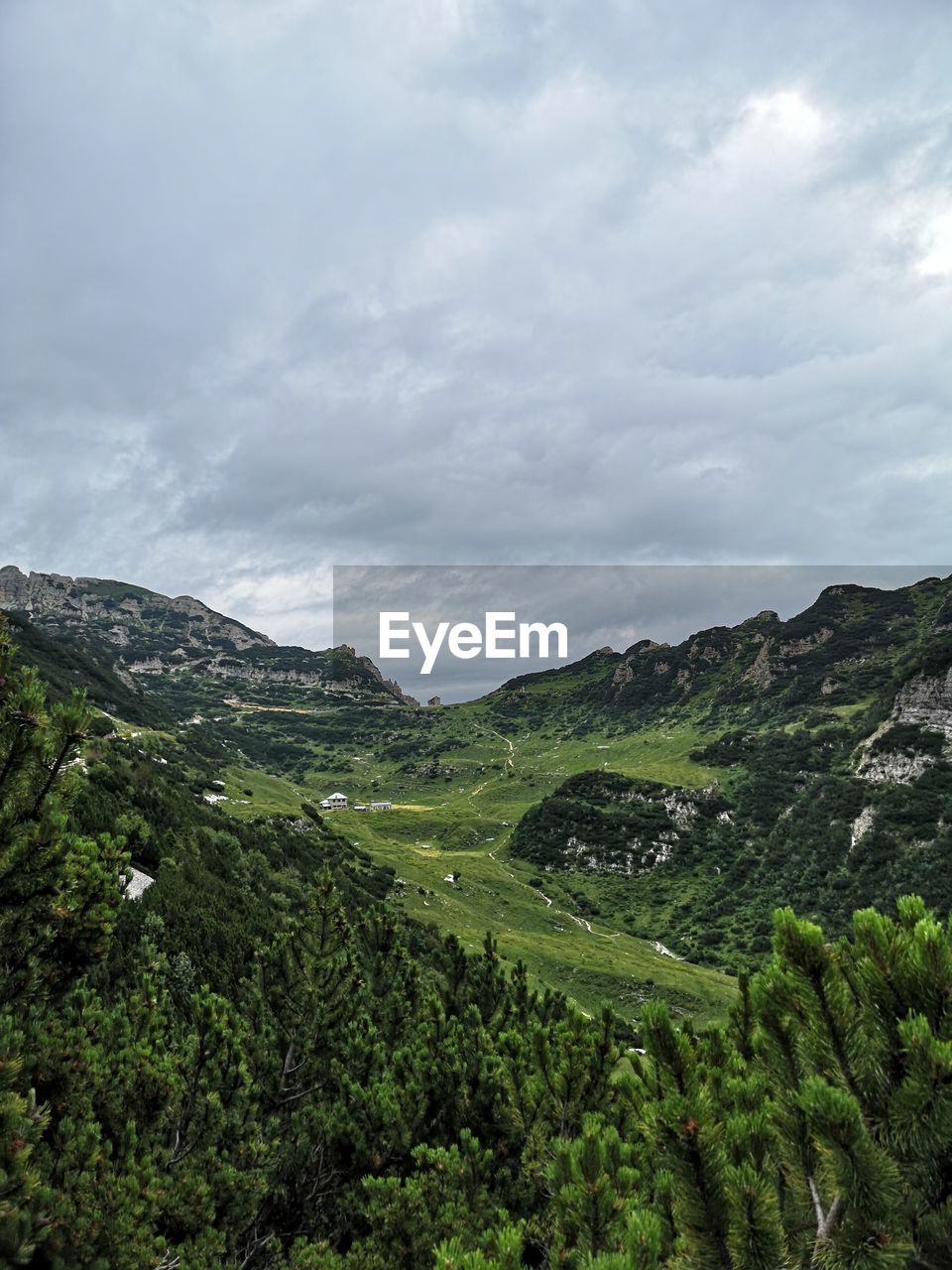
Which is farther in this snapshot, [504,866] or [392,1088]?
[504,866]

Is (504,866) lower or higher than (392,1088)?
lower

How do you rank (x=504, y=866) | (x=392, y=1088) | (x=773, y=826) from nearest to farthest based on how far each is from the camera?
(x=392, y=1088), (x=504, y=866), (x=773, y=826)

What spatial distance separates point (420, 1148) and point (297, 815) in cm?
6244

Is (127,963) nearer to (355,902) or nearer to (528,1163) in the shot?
(528,1163)

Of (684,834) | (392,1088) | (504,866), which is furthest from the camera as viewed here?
(684,834)

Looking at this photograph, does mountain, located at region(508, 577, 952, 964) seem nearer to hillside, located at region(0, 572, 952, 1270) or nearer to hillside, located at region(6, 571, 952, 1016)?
hillside, located at region(6, 571, 952, 1016)

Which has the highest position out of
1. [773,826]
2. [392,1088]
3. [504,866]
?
[392,1088]

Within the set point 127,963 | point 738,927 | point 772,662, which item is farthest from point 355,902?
point 772,662

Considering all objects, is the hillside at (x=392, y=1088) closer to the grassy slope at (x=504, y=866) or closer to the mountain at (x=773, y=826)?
the grassy slope at (x=504, y=866)

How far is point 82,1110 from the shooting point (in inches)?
239

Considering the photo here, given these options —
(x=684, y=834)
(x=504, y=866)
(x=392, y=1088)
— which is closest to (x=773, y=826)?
(x=684, y=834)

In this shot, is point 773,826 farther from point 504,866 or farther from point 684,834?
point 504,866

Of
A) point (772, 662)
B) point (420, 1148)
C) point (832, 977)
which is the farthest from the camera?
point (772, 662)

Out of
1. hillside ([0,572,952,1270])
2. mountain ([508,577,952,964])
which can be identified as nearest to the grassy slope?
mountain ([508,577,952,964])
